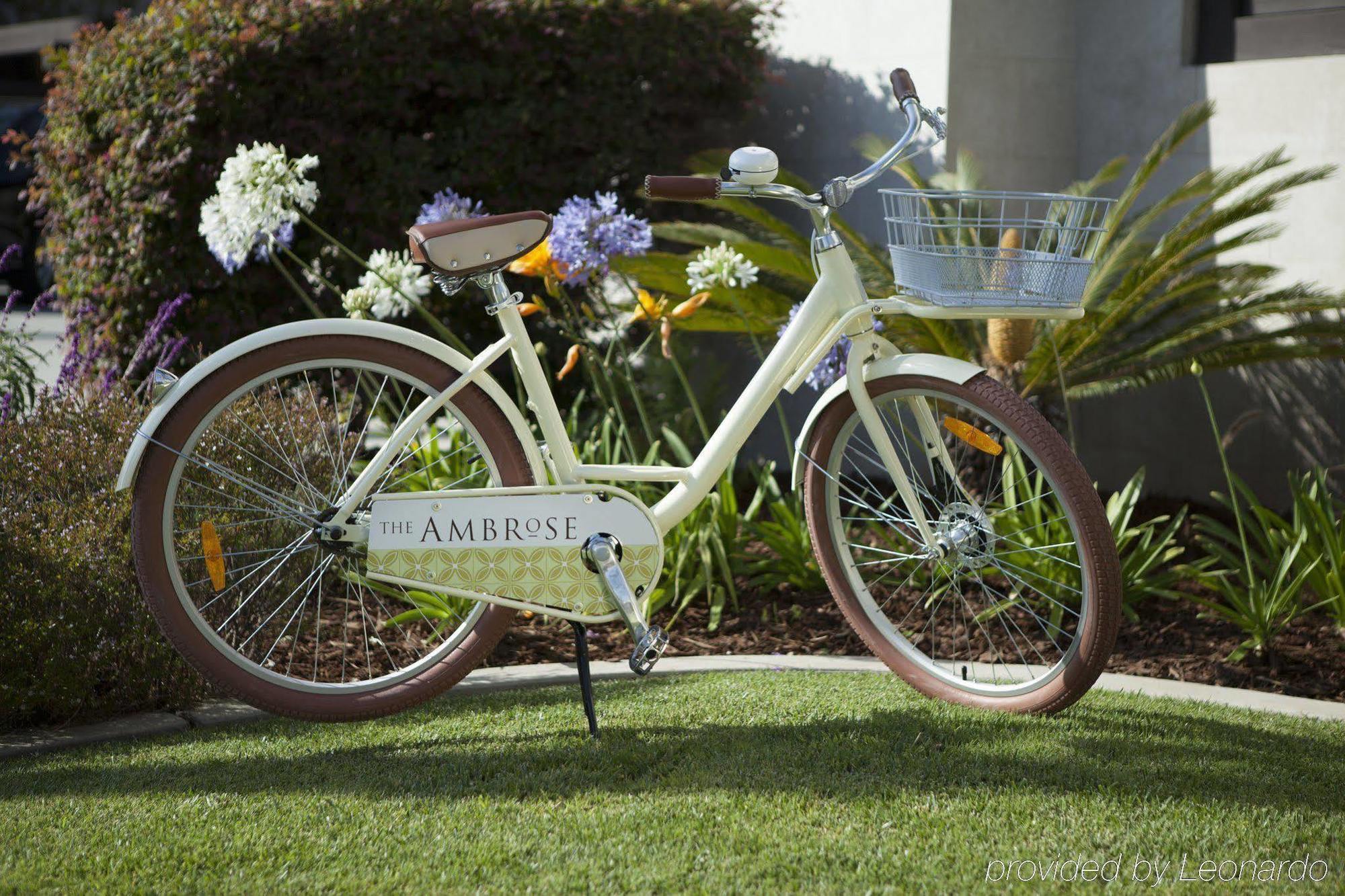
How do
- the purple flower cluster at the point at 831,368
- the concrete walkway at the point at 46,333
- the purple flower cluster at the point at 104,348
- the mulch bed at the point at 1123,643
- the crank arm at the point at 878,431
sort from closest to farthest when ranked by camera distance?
the crank arm at the point at 878,431 < the mulch bed at the point at 1123,643 < the purple flower cluster at the point at 831,368 < the purple flower cluster at the point at 104,348 < the concrete walkway at the point at 46,333

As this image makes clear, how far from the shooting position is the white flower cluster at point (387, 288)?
3.98 meters

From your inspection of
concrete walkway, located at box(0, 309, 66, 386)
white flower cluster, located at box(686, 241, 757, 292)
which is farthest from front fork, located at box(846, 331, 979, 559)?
concrete walkway, located at box(0, 309, 66, 386)

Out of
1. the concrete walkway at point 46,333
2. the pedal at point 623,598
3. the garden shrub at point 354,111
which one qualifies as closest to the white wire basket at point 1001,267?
the pedal at point 623,598

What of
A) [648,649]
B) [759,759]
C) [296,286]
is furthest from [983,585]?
Result: [296,286]

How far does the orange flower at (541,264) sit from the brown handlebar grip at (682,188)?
38.2 inches

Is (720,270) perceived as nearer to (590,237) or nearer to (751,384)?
(590,237)

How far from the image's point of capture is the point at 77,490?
135 inches

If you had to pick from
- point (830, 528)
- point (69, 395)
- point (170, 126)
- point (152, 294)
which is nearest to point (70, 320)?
point (152, 294)

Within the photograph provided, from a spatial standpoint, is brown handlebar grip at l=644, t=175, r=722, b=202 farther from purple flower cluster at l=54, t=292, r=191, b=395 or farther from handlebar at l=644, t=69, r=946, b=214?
purple flower cluster at l=54, t=292, r=191, b=395

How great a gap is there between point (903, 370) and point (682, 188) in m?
0.65

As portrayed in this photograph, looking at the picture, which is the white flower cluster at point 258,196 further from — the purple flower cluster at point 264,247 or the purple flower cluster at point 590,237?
the purple flower cluster at point 590,237

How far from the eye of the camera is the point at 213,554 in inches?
115

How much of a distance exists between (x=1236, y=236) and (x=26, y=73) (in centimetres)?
1757

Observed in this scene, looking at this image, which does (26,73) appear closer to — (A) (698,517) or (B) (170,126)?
(B) (170,126)
